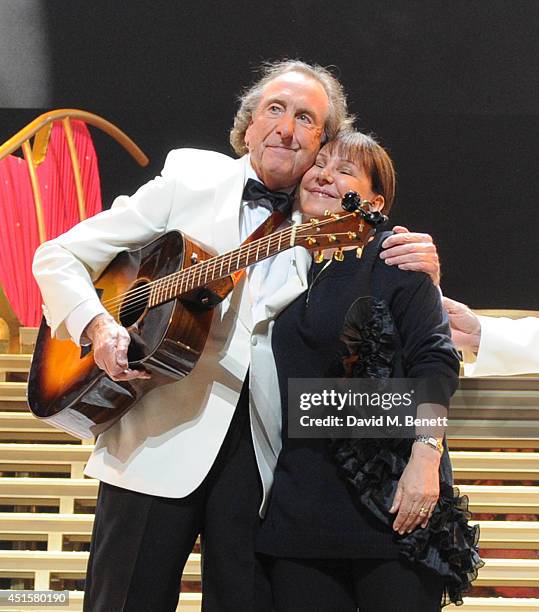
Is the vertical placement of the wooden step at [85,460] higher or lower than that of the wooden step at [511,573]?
higher

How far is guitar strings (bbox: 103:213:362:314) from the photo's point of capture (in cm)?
190

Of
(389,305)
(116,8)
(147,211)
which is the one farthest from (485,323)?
(116,8)

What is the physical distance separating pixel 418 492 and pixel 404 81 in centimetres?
347

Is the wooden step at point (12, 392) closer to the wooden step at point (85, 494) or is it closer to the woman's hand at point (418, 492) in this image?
the wooden step at point (85, 494)

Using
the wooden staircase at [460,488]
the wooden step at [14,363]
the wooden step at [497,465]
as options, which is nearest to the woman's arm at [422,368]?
the wooden staircase at [460,488]

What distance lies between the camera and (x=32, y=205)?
4.85m

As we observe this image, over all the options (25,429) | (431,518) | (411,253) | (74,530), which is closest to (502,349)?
(411,253)

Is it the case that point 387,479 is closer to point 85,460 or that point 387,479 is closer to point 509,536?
point 509,536

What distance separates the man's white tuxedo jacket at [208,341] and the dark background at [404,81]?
9.36 feet

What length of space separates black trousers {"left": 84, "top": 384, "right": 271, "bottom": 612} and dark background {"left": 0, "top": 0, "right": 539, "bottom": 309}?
10.1 feet

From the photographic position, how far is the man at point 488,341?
225 centimetres

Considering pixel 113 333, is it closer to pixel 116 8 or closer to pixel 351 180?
pixel 351 180

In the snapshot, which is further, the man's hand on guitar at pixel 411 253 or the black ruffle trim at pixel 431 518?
the man's hand on guitar at pixel 411 253

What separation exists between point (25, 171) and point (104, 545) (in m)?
3.13
